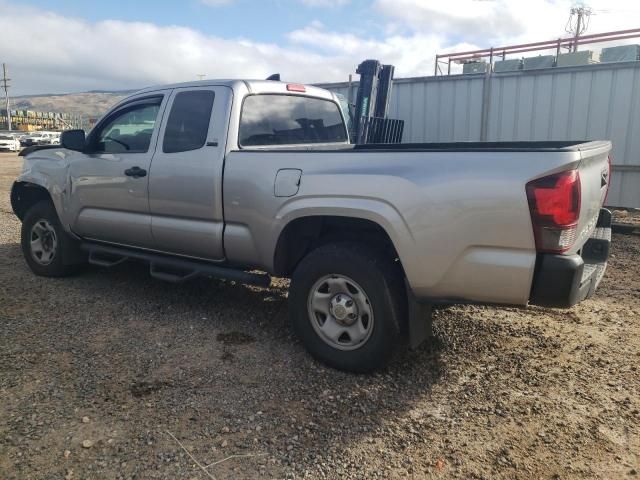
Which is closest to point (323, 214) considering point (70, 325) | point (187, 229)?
point (187, 229)

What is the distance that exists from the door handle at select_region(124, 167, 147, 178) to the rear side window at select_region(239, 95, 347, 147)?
966 mm

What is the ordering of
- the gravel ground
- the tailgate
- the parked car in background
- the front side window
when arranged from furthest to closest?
the parked car in background, the front side window, the tailgate, the gravel ground

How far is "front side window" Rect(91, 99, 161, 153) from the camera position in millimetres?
4625

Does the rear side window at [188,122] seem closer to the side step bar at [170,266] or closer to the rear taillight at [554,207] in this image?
the side step bar at [170,266]

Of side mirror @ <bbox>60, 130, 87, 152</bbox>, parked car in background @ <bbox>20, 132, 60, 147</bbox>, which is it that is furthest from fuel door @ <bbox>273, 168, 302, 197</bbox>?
parked car in background @ <bbox>20, 132, 60, 147</bbox>

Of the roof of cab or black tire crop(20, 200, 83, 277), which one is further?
black tire crop(20, 200, 83, 277)

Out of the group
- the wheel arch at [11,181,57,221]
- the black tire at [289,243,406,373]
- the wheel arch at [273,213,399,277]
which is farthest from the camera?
the wheel arch at [11,181,57,221]

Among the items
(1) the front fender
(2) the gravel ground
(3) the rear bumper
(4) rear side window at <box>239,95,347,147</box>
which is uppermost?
(4) rear side window at <box>239,95,347,147</box>

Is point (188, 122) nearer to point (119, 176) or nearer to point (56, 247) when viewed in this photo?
point (119, 176)

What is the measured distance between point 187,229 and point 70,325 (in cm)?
125

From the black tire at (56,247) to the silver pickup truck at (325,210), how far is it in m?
0.02

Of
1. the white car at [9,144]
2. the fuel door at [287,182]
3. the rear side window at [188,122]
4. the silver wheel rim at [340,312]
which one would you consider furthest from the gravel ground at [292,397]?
the white car at [9,144]

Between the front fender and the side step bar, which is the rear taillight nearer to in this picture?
the side step bar

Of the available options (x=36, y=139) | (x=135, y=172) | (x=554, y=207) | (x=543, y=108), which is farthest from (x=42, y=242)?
(x=36, y=139)
